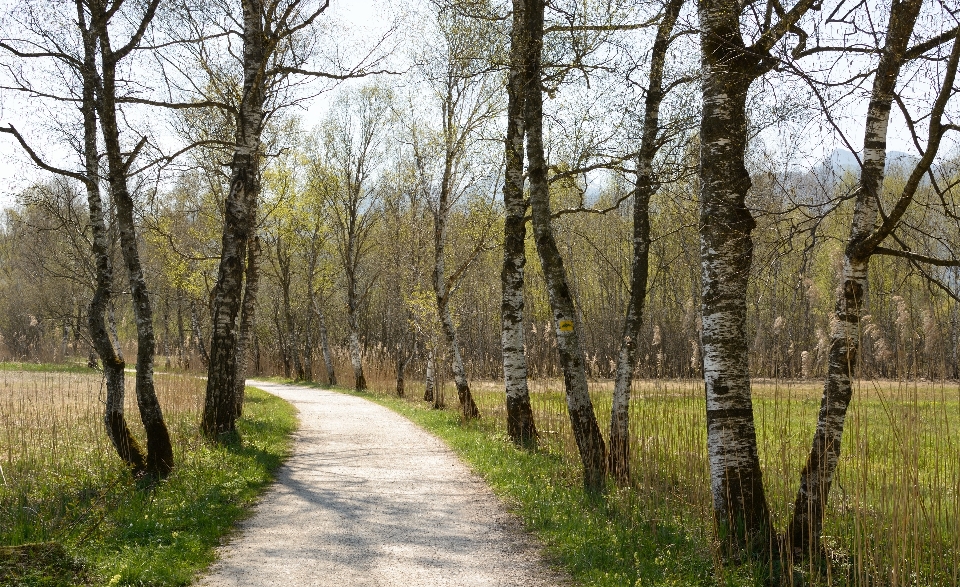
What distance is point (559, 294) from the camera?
8711 millimetres

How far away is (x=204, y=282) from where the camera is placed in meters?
25.5

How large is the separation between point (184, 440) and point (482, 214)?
10.4m

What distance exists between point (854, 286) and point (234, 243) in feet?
29.9

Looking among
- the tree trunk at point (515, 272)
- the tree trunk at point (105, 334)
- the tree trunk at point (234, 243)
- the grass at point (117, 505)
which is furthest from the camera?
the tree trunk at point (515, 272)

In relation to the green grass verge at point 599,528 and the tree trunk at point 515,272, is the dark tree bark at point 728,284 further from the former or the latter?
the tree trunk at point 515,272

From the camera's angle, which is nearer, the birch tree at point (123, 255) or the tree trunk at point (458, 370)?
the birch tree at point (123, 255)

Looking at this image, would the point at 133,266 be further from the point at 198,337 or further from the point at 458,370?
the point at 198,337

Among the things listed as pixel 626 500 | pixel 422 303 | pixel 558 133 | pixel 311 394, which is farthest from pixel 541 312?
pixel 626 500

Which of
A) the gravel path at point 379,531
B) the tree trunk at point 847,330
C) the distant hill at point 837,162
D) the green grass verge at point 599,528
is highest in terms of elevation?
the distant hill at point 837,162

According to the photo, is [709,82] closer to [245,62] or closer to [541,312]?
[245,62]

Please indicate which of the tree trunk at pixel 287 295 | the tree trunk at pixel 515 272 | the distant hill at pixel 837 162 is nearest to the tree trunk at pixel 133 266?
the tree trunk at pixel 515 272

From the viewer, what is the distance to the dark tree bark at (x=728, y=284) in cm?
534

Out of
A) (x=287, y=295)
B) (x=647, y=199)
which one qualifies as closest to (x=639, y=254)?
(x=647, y=199)

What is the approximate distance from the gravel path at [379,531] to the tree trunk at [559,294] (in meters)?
1.35
